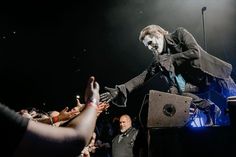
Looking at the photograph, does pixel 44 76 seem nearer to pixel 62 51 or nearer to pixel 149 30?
pixel 62 51

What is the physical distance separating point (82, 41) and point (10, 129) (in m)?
9.94

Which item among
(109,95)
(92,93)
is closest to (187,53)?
(109,95)

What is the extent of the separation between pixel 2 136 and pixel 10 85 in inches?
475

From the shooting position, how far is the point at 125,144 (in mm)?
5930

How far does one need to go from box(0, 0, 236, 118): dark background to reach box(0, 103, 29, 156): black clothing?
7.13m

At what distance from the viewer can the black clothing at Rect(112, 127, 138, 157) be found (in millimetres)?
5820

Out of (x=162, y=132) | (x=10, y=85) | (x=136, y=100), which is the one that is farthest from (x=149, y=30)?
(x=10, y=85)

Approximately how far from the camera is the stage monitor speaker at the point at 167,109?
13.8 ft

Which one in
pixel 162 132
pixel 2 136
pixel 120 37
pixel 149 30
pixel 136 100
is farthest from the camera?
pixel 136 100

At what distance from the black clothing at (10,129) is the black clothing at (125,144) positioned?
4.80 m

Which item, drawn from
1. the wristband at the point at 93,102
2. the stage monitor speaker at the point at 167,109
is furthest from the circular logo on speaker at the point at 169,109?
the wristband at the point at 93,102

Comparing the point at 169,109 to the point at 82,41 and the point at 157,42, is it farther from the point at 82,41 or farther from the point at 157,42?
the point at 82,41

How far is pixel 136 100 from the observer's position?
487 inches

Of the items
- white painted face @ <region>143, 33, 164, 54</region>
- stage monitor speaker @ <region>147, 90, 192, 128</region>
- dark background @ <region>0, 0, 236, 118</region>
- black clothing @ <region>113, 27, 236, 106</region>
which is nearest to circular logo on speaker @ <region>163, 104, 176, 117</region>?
stage monitor speaker @ <region>147, 90, 192, 128</region>
